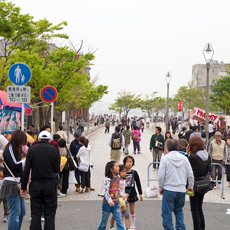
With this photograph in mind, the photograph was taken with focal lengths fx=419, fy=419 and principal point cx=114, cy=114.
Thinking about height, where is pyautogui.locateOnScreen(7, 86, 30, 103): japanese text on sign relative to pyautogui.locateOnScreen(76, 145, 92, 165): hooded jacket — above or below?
above

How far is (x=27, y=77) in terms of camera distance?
9.58 meters

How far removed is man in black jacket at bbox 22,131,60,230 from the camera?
581 centimetres

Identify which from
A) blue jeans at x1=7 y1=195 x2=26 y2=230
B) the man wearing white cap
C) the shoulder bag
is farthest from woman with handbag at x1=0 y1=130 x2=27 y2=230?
the man wearing white cap

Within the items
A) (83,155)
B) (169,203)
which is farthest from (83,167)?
(169,203)

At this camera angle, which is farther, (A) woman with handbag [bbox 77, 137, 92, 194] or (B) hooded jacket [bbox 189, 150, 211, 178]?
(A) woman with handbag [bbox 77, 137, 92, 194]

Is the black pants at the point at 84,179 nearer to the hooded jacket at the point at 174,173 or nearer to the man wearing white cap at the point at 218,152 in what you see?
the man wearing white cap at the point at 218,152

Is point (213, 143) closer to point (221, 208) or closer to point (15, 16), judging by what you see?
point (221, 208)

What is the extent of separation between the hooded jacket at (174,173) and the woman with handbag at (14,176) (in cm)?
209

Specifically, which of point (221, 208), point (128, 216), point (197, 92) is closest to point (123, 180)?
point (128, 216)

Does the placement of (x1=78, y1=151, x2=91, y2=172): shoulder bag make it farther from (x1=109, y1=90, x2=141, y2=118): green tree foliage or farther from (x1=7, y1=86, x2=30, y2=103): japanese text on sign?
(x1=109, y1=90, x2=141, y2=118): green tree foliage

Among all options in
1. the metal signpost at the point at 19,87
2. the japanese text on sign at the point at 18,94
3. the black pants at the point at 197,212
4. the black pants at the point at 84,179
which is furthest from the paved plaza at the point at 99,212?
the japanese text on sign at the point at 18,94

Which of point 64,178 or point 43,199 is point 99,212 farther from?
point 43,199

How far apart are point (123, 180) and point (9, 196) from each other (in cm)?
178

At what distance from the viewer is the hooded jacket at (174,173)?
618 cm
